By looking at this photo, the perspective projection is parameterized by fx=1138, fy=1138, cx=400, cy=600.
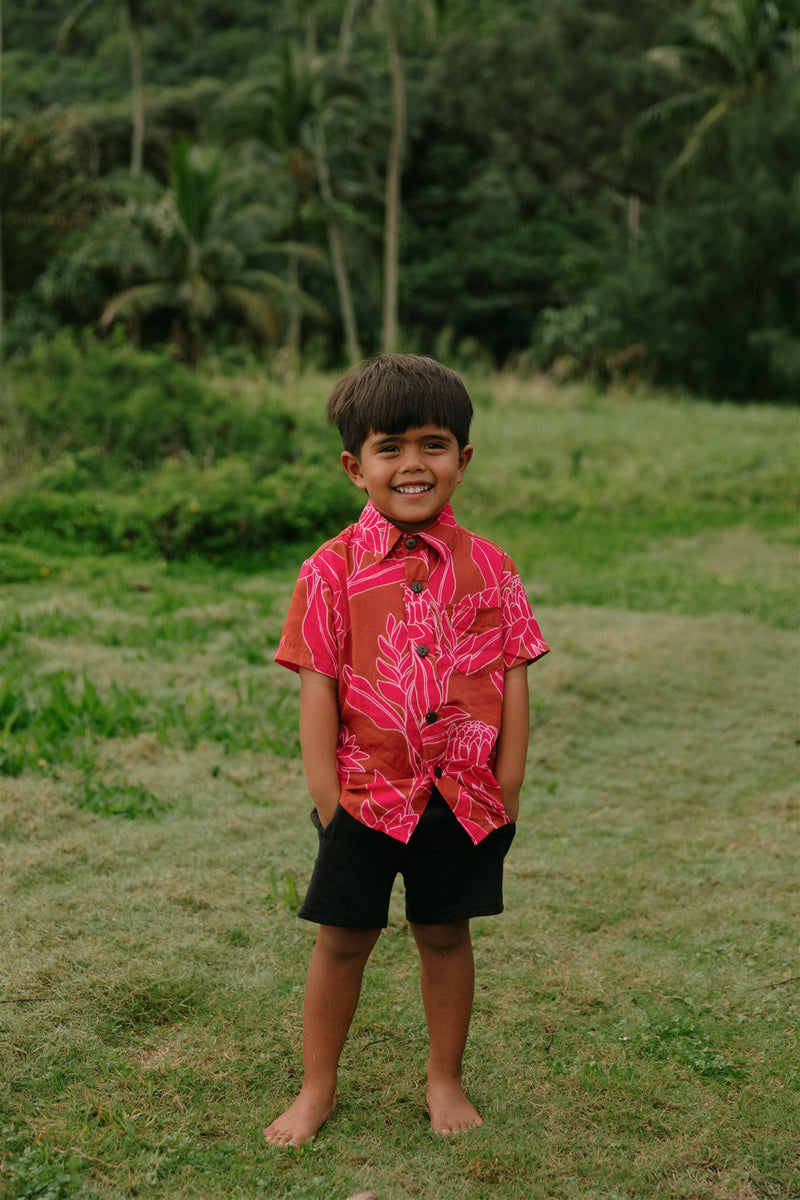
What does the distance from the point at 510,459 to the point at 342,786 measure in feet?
34.4

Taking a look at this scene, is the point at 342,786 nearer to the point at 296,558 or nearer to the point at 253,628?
the point at 253,628

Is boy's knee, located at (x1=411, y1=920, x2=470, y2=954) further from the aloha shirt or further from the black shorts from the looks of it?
the aloha shirt

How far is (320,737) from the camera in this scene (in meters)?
2.18

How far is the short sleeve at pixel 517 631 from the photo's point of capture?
2.26 m

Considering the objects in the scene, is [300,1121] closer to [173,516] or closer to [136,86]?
[173,516]

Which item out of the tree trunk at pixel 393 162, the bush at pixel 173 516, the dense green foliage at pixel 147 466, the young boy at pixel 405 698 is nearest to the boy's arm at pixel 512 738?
the young boy at pixel 405 698

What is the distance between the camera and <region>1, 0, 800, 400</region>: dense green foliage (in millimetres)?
21906

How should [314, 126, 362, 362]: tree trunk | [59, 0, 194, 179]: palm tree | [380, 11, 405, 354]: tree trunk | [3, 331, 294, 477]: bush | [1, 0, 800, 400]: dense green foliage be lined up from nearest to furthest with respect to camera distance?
[3, 331, 294, 477]: bush, [1, 0, 800, 400]: dense green foliage, [380, 11, 405, 354]: tree trunk, [314, 126, 362, 362]: tree trunk, [59, 0, 194, 179]: palm tree

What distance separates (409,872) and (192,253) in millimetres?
20858

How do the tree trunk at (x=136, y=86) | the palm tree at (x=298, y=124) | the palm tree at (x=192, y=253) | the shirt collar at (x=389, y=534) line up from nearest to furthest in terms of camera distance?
the shirt collar at (x=389, y=534) → the palm tree at (x=192, y=253) → the palm tree at (x=298, y=124) → the tree trunk at (x=136, y=86)

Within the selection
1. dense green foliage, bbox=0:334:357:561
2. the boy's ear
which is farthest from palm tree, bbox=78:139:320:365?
the boy's ear

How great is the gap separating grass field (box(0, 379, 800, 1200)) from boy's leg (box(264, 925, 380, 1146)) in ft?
0.19

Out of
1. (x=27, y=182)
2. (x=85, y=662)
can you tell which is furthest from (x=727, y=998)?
(x=27, y=182)

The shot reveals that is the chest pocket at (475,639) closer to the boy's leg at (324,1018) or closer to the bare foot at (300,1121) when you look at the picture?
the boy's leg at (324,1018)
